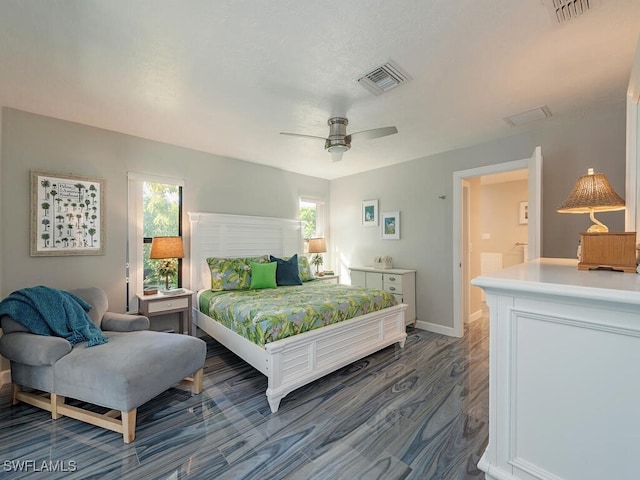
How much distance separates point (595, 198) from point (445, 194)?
239 centimetres

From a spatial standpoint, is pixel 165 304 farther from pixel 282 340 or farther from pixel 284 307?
pixel 282 340

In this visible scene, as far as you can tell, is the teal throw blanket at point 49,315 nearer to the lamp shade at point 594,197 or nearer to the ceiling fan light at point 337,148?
the ceiling fan light at point 337,148

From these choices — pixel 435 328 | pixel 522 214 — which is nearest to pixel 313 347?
pixel 435 328

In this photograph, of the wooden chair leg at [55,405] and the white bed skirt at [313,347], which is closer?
the wooden chair leg at [55,405]

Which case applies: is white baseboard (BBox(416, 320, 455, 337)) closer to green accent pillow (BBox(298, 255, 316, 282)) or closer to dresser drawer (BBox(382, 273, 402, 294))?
dresser drawer (BBox(382, 273, 402, 294))

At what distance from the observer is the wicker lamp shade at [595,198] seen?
1.53m

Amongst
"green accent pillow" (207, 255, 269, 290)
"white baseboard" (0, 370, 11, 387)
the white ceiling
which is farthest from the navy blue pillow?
"white baseboard" (0, 370, 11, 387)

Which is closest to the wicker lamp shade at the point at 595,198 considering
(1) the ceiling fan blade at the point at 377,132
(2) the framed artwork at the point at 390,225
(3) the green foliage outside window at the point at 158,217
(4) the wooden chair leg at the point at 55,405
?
(1) the ceiling fan blade at the point at 377,132

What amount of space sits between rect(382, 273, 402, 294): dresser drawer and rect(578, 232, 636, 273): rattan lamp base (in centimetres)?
265

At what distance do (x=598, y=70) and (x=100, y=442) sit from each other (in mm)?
4348

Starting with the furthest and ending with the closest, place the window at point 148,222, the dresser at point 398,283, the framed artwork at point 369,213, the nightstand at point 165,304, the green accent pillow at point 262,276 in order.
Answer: the framed artwork at point 369,213, the dresser at point 398,283, the green accent pillow at point 262,276, the window at point 148,222, the nightstand at point 165,304

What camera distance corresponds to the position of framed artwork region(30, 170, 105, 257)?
106 inches

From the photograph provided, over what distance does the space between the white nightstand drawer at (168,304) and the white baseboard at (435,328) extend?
10.7ft

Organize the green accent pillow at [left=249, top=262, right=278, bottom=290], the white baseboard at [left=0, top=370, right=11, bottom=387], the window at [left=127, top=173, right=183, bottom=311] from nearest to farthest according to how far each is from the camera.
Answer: the white baseboard at [left=0, top=370, right=11, bottom=387] → the window at [left=127, top=173, right=183, bottom=311] → the green accent pillow at [left=249, top=262, right=278, bottom=290]
